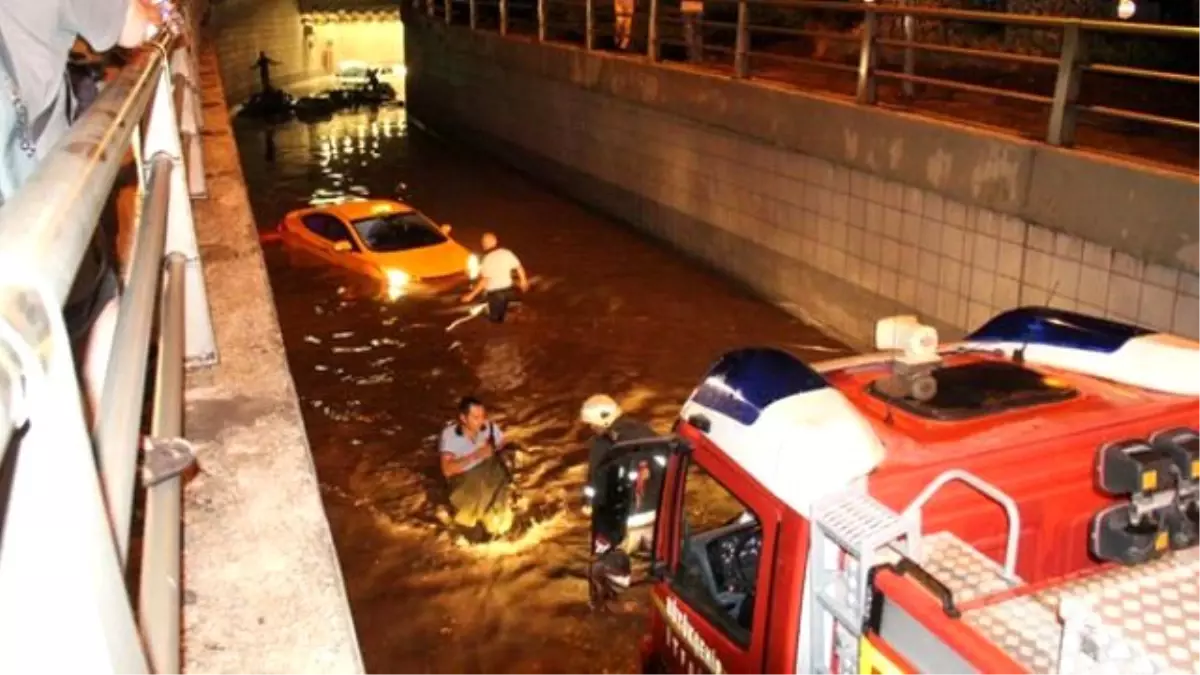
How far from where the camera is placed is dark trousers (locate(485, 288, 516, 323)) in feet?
46.7

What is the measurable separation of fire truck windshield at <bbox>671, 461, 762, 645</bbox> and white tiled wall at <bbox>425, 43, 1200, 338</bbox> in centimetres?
458

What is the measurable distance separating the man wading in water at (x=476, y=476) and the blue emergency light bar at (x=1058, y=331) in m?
4.46

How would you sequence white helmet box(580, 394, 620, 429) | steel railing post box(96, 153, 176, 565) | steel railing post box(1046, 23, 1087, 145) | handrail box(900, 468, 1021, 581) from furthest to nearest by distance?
steel railing post box(1046, 23, 1087, 145), white helmet box(580, 394, 620, 429), handrail box(900, 468, 1021, 581), steel railing post box(96, 153, 176, 565)

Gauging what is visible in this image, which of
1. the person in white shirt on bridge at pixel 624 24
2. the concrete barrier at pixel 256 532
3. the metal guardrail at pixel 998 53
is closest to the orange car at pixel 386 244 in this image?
the metal guardrail at pixel 998 53

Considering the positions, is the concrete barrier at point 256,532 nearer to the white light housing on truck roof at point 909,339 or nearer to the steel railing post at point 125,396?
the steel railing post at point 125,396

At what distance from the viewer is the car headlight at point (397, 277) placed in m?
15.9

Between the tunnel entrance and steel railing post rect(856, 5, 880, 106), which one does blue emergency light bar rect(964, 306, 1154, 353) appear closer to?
steel railing post rect(856, 5, 880, 106)

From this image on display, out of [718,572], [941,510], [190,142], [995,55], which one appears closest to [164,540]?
[941,510]

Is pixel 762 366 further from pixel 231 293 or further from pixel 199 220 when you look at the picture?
pixel 199 220

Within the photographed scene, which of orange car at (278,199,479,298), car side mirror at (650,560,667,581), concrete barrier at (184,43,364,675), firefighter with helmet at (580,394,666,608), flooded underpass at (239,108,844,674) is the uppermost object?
concrete barrier at (184,43,364,675)

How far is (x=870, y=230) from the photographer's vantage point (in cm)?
1173

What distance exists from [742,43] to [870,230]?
3432mm

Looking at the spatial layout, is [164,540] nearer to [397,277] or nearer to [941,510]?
[941,510]

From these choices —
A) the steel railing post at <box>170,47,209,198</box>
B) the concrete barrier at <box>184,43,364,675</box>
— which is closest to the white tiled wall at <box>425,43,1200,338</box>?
the steel railing post at <box>170,47,209,198</box>
